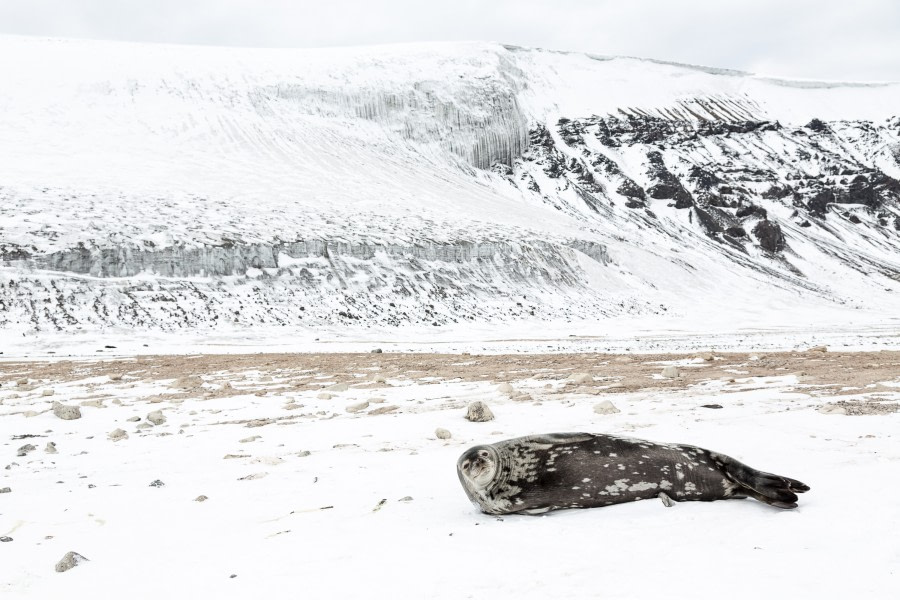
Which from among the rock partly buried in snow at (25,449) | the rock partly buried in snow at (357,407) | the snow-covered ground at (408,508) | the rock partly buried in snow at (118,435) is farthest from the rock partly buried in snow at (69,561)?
the rock partly buried in snow at (357,407)

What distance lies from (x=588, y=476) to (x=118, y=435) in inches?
280

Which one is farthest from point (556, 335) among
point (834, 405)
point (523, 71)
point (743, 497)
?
point (523, 71)

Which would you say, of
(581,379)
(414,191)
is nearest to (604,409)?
(581,379)

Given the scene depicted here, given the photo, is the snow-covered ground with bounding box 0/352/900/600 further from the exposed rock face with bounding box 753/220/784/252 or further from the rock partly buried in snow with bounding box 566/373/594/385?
the exposed rock face with bounding box 753/220/784/252

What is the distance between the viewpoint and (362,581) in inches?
154

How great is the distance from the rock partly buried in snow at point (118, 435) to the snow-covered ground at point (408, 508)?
102 millimetres

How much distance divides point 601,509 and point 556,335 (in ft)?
119

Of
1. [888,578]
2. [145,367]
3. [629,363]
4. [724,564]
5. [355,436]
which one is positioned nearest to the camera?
[888,578]

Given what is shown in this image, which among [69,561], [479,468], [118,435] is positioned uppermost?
[479,468]

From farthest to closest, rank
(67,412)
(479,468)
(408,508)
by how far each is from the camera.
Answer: (67,412), (408,508), (479,468)

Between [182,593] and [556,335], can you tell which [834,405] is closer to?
[182,593]

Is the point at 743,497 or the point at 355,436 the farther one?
the point at 355,436

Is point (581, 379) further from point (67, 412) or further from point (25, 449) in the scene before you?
point (25, 449)

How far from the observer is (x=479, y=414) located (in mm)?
9289
